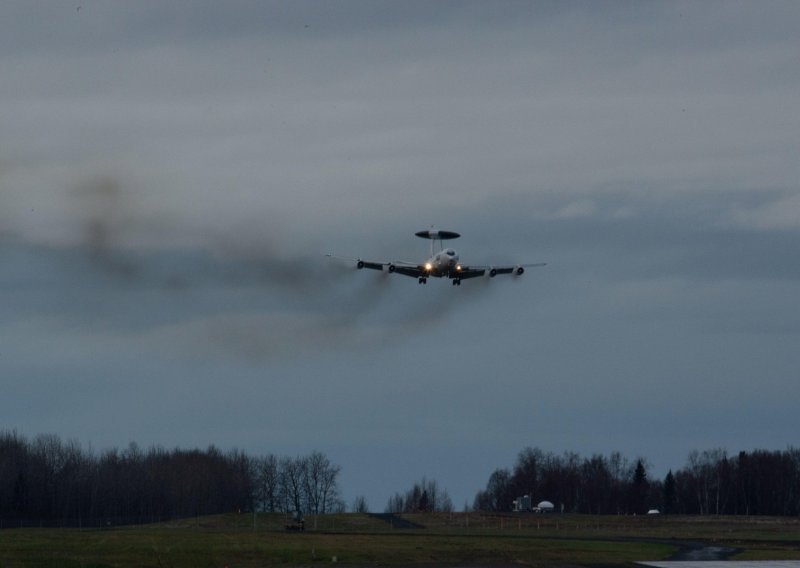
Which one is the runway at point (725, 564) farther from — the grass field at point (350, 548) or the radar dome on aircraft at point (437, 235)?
the radar dome on aircraft at point (437, 235)

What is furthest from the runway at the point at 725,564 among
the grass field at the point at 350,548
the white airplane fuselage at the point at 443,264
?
the white airplane fuselage at the point at 443,264

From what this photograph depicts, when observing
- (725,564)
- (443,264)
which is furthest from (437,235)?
(725,564)

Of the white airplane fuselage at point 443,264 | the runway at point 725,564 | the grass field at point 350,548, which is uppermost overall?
the white airplane fuselage at point 443,264

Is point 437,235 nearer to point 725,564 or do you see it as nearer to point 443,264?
point 443,264

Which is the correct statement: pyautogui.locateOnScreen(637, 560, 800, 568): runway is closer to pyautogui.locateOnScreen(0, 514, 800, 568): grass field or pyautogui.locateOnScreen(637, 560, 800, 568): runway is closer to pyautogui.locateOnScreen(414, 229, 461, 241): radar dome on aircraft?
pyautogui.locateOnScreen(0, 514, 800, 568): grass field

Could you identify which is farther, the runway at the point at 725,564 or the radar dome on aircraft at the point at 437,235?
the radar dome on aircraft at the point at 437,235

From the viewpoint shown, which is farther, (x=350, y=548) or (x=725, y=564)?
(x=350, y=548)

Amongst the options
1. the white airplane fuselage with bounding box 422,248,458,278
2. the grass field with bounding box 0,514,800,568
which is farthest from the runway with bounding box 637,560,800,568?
the white airplane fuselage with bounding box 422,248,458,278

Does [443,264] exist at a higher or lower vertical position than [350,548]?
higher

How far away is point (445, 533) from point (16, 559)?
2646 inches

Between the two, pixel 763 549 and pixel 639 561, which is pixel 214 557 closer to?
pixel 639 561

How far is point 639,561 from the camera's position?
124m

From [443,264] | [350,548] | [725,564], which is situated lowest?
[725,564]

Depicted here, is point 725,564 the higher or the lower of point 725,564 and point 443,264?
the lower
